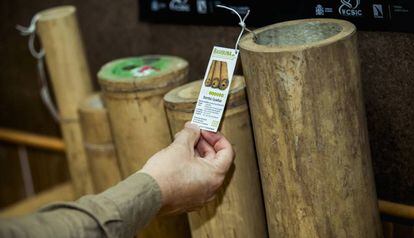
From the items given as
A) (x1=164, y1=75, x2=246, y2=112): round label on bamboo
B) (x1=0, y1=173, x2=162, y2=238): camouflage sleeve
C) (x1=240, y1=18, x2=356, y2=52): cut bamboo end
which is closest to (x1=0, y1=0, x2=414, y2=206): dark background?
(x1=240, y1=18, x2=356, y2=52): cut bamboo end

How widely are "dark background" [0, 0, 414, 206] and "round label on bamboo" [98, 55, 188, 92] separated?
195 millimetres

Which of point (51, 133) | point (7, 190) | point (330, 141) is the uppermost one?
point (330, 141)

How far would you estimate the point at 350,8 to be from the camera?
1365 millimetres

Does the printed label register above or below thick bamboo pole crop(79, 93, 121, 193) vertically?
above

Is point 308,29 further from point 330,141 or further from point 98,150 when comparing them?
point 98,150

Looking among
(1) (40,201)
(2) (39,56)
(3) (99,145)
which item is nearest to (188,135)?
(3) (99,145)

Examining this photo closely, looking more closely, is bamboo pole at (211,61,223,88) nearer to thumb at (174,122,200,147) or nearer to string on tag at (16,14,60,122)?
thumb at (174,122,200,147)

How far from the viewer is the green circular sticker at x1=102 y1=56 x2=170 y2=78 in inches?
59.6

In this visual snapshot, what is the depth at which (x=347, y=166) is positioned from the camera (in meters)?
1.19

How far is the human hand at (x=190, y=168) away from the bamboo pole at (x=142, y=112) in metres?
0.20

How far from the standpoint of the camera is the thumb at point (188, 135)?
1.25 metres

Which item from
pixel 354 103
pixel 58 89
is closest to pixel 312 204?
pixel 354 103

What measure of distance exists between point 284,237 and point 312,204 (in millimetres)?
110

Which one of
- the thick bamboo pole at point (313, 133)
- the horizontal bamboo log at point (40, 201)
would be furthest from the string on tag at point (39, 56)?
the thick bamboo pole at point (313, 133)
